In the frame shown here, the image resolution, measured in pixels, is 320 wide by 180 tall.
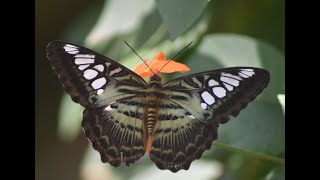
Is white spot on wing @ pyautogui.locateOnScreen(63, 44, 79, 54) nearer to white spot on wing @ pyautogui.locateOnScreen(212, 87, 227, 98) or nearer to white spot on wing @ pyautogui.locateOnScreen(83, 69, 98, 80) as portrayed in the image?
white spot on wing @ pyautogui.locateOnScreen(83, 69, 98, 80)

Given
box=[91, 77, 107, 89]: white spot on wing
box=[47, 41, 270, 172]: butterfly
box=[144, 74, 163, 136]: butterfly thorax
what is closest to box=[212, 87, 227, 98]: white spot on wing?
box=[47, 41, 270, 172]: butterfly

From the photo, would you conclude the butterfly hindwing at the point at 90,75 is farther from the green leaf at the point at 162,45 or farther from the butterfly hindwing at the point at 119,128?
the green leaf at the point at 162,45

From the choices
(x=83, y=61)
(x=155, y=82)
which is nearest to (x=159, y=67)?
(x=155, y=82)

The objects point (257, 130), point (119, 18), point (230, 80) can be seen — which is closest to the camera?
point (230, 80)

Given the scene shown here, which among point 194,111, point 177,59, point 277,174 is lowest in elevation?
point 277,174

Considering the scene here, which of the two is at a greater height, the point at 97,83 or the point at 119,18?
the point at 119,18

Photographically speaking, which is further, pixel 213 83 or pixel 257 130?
pixel 257 130

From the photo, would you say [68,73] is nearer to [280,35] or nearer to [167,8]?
[167,8]

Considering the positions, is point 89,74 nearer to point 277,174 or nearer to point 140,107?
point 140,107

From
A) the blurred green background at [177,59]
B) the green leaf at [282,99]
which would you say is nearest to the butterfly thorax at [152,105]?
the blurred green background at [177,59]
